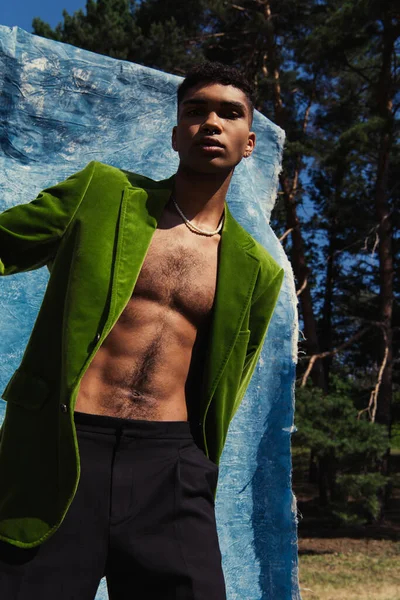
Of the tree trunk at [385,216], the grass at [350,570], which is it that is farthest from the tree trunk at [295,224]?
the grass at [350,570]

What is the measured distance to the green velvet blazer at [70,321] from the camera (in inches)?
60.7

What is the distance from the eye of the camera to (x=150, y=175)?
12.0 feet

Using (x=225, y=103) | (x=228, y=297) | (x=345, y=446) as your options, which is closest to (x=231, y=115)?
(x=225, y=103)

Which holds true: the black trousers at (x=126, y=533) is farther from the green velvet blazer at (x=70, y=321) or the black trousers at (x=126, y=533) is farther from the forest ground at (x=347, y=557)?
the forest ground at (x=347, y=557)

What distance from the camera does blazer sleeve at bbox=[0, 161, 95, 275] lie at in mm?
1612

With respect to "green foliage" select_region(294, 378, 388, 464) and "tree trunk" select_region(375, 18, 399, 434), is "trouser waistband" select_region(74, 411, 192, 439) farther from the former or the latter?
"tree trunk" select_region(375, 18, 399, 434)

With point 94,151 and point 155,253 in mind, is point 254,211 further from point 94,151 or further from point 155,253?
point 155,253

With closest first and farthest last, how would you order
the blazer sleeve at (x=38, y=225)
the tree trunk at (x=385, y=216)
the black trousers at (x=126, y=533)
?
1. the black trousers at (x=126, y=533)
2. the blazer sleeve at (x=38, y=225)
3. the tree trunk at (x=385, y=216)

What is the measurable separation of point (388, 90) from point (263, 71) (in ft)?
6.91

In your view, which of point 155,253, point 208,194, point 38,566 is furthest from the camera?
point 208,194

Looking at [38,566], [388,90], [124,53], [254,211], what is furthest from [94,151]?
[388,90]

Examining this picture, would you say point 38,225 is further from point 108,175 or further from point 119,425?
point 119,425

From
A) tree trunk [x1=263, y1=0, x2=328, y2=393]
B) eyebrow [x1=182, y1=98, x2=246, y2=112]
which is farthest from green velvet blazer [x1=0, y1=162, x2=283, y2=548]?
tree trunk [x1=263, y1=0, x2=328, y2=393]

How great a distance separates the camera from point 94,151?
12.0ft
